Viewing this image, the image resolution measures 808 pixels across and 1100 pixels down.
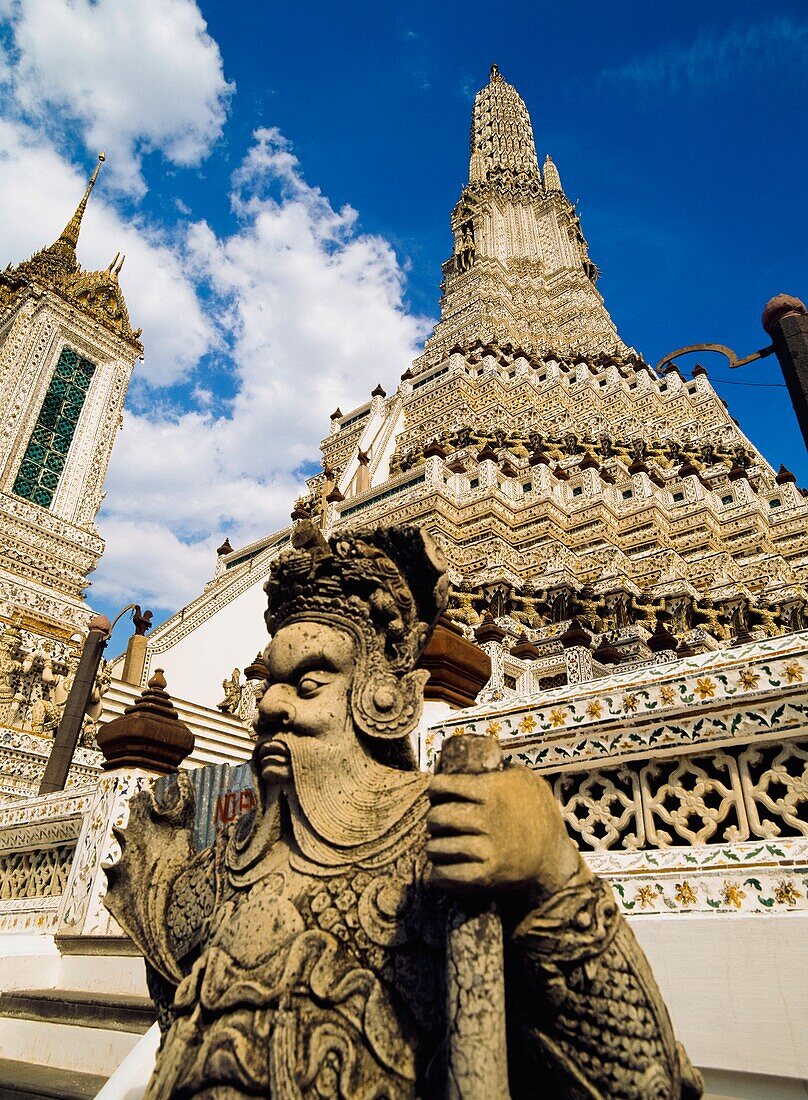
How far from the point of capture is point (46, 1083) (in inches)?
121

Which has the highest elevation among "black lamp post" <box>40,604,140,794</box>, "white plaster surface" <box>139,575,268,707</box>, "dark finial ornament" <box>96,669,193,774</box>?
"white plaster surface" <box>139,575,268,707</box>

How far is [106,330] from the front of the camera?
20438 mm

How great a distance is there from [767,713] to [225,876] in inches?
78.1

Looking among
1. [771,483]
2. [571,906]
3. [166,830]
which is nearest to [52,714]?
[166,830]

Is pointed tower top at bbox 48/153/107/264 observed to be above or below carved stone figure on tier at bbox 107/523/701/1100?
above

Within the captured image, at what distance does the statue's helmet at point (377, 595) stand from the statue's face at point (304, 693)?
0.04 m

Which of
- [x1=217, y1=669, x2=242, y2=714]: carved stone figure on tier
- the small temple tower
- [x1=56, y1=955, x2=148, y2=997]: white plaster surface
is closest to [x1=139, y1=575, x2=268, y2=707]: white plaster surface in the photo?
[x1=217, y1=669, x2=242, y2=714]: carved stone figure on tier

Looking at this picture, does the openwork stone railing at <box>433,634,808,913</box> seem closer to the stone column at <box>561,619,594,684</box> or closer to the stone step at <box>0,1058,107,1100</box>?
the stone step at <box>0,1058,107,1100</box>

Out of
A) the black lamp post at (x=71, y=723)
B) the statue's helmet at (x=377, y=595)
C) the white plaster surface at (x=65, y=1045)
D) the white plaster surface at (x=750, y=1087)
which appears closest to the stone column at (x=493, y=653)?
the black lamp post at (x=71, y=723)

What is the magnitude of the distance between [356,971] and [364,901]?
12cm

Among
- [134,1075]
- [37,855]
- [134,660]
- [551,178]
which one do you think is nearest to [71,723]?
[37,855]

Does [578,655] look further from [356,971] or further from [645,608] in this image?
[356,971]

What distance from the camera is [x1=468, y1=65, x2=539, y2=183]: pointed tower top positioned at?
4894cm

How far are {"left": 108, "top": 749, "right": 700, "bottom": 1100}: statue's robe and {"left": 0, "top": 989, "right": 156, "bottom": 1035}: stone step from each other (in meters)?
2.16
